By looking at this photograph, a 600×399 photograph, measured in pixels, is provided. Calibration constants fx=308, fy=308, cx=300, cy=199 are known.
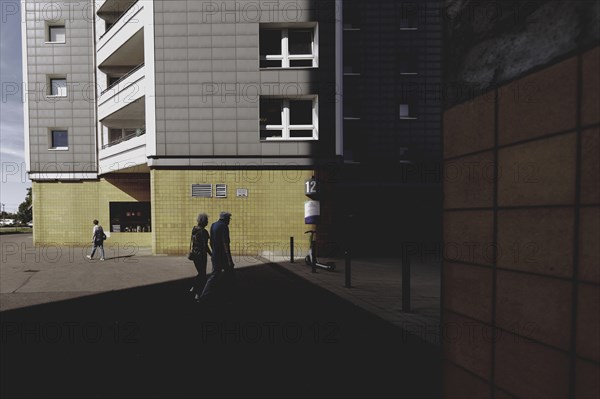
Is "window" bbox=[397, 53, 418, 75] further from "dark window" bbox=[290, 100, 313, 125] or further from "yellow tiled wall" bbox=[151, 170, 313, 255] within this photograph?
"yellow tiled wall" bbox=[151, 170, 313, 255]

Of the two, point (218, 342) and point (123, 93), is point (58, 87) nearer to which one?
point (123, 93)

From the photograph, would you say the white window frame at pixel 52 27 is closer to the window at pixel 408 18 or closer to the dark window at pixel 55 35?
the dark window at pixel 55 35

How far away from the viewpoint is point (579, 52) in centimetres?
158

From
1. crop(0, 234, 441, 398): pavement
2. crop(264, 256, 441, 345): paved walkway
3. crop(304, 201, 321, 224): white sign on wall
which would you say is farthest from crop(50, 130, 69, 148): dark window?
crop(304, 201, 321, 224): white sign on wall

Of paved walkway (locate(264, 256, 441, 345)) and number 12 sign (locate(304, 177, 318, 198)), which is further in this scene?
number 12 sign (locate(304, 177, 318, 198))

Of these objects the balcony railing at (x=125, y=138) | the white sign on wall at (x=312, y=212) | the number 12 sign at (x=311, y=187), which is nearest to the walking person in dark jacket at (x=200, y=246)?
the white sign on wall at (x=312, y=212)

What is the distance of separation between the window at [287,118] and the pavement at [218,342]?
741 cm

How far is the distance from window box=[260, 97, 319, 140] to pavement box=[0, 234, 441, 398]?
24.3 ft

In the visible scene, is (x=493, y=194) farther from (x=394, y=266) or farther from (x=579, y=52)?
(x=394, y=266)

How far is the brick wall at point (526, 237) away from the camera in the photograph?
1580 mm

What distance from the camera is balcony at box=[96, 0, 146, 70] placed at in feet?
45.1

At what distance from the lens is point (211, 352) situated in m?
3.80

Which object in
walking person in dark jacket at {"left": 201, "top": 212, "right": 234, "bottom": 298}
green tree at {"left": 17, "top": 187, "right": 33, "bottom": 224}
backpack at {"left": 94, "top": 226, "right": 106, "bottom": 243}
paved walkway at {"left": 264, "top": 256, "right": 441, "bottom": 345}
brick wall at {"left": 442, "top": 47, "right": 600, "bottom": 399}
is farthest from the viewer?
green tree at {"left": 17, "top": 187, "right": 33, "bottom": 224}

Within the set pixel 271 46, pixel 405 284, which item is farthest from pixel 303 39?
pixel 405 284
